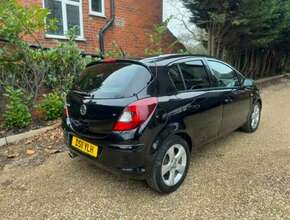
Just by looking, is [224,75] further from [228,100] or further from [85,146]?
[85,146]

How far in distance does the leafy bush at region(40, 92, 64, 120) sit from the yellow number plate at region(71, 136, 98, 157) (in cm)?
224

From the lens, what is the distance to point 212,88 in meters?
3.56

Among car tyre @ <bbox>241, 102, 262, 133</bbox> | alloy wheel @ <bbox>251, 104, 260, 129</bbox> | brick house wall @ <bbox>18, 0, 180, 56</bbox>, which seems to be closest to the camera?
car tyre @ <bbox>241, 102, 262, 133</bbox>

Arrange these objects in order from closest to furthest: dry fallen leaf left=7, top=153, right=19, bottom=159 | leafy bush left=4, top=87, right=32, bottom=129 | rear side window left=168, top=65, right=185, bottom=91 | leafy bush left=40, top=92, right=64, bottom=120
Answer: rear side window left=168, top=65, right=185, bottom=91
dry fallen leaf left=7, top=153, right=19, bottom=159
leafy bush left=4, top=87, right=32, bottom=129
leafy bush left=40, top=92, right=64, bottom=120

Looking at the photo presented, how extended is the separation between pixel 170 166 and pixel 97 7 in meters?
6.83

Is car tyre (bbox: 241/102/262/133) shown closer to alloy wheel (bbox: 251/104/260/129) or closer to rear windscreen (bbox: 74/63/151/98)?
alloy wheel (bbox: 251/104/260/129)

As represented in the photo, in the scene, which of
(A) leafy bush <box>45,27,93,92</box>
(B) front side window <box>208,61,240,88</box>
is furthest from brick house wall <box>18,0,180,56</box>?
(B) front side window <box>208,61,240,88</box>

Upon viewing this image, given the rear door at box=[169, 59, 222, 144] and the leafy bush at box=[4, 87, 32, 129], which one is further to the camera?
the leafy bush at box=[4, 87, 32, 129]

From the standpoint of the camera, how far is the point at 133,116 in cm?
256

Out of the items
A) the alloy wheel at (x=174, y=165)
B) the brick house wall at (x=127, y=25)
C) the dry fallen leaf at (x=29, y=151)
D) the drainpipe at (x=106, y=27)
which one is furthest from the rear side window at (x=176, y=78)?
the drainpipe at (x=106, y=27)

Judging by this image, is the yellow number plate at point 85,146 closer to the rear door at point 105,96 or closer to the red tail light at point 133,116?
the rear door at point 105,96

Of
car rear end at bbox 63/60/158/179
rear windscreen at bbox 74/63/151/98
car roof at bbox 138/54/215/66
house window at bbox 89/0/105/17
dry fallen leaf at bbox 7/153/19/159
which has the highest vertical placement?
house window at bbox 89/0/105/17

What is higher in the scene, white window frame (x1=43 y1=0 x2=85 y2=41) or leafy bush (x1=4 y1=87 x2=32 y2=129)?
white window frame (x1=43 y1=0 x2=85 y2=41)

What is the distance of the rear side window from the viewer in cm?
298
